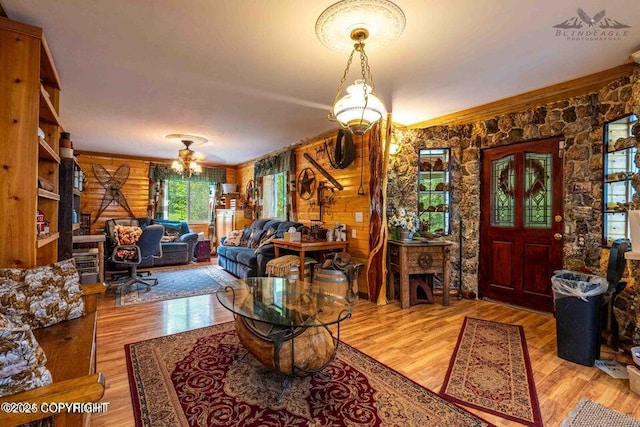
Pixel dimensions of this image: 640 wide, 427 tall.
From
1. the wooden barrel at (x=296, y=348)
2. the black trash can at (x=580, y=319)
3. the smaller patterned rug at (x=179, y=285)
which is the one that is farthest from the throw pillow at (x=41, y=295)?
the black trash can at (x=580, y=319)

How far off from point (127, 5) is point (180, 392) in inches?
95.4

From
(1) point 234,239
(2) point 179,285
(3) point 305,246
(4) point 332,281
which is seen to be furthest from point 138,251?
(4) point 332,281

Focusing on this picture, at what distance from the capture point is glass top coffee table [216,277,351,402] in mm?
1905

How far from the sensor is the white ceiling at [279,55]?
6.29ft

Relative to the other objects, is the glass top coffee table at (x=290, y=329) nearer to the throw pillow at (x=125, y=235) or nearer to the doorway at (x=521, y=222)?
the doorway at (x=521, y=222)

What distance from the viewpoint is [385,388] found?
6.52ft

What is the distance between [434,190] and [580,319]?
2.27 m

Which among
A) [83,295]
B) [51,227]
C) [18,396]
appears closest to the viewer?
[18,396]

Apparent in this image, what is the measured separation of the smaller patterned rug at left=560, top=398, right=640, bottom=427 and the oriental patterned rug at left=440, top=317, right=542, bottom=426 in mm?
166

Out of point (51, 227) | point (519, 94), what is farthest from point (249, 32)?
point (519, 94)

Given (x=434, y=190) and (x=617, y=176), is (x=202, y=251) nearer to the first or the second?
(x=434, y=190)

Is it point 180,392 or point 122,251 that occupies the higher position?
point 122,251

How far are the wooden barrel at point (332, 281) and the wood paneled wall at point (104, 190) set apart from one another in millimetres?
5461

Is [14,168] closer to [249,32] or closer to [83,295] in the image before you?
[83,295]
